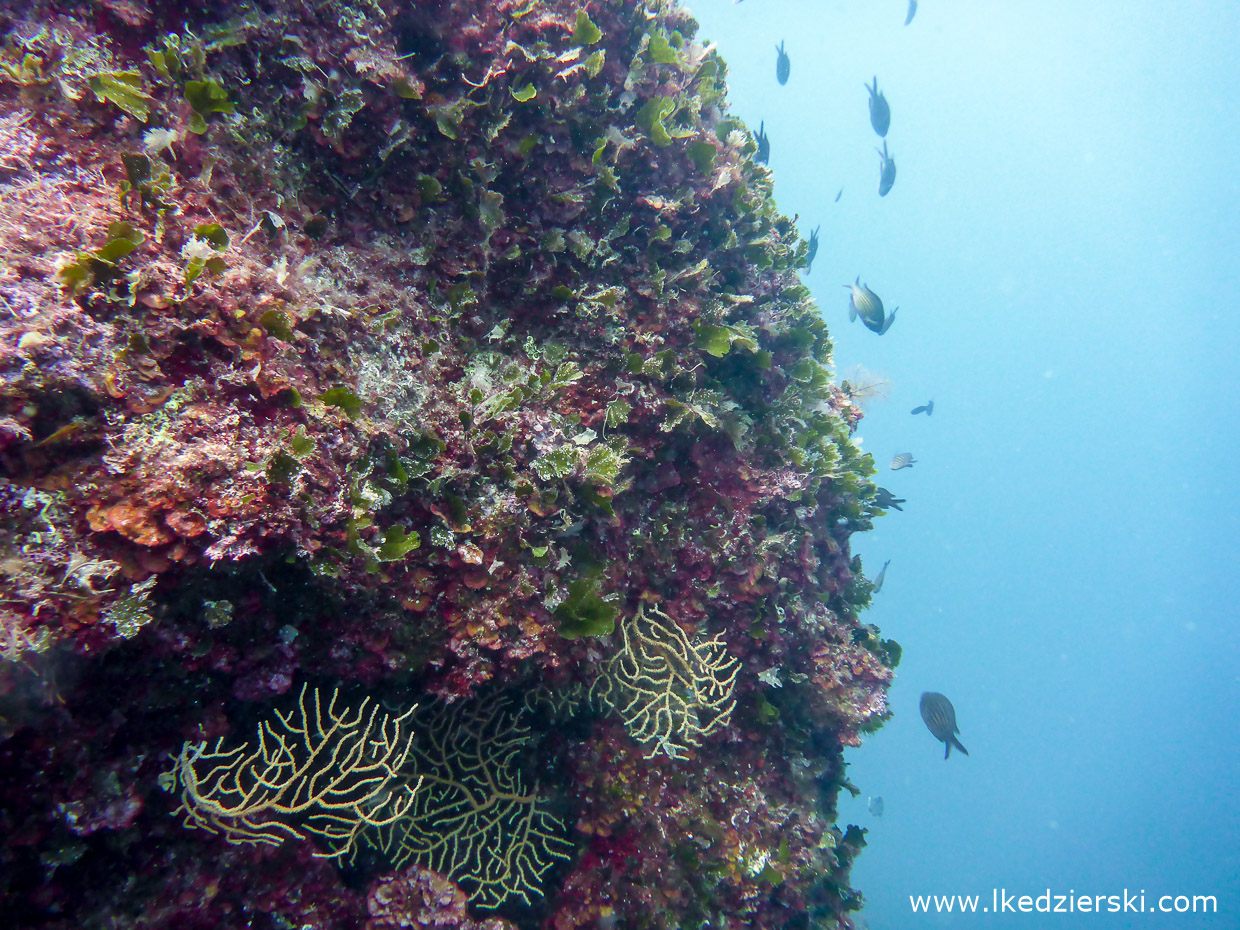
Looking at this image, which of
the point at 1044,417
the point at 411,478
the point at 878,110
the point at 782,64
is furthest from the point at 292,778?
the point at 1044,417

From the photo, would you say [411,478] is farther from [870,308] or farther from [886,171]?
Result: [886,171]

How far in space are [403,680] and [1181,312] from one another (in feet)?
524

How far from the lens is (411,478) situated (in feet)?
8.41

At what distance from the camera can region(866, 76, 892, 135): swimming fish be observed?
23.9ft

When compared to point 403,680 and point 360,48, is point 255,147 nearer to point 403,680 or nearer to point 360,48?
point 360,48

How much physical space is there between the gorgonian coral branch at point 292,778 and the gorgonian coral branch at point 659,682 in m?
1.39

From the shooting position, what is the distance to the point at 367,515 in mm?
2340

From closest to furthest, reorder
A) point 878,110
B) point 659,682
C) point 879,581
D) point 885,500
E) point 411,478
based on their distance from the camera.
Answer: point 411,478 < point 659,682 < point 885,500 < point 879,581 < point 878,110

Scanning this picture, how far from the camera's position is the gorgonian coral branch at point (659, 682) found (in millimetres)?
3574

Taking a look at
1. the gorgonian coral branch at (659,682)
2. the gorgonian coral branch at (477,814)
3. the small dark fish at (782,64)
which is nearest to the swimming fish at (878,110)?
the small dark fish at (782,64)

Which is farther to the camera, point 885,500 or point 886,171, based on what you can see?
point 886,171

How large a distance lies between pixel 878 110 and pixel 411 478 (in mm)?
8341

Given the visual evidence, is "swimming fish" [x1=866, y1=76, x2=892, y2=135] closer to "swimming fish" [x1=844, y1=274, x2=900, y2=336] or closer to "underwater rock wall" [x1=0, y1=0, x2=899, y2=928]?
"swimming fish" [x1=844, y1=274, x2=900, y2=336]

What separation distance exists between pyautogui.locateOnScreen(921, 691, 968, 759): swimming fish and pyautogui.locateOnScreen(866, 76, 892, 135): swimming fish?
7475 mm
